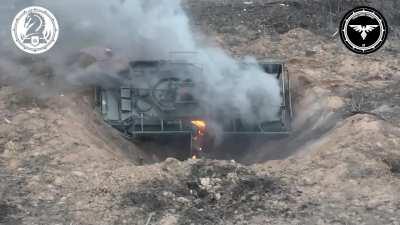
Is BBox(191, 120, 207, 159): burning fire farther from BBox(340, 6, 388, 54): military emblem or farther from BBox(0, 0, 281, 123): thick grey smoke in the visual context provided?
BBox(340, 6, 388, 54): military emblem

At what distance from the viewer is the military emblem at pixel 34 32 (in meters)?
12.5

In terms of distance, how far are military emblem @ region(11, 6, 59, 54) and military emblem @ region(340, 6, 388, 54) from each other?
6109 millimetres

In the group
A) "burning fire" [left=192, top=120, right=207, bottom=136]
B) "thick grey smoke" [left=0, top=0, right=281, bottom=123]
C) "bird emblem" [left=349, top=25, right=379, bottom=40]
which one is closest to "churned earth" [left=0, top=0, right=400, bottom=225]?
"thick grey smoke" [left=0, top=0, right=281, bottom=123]

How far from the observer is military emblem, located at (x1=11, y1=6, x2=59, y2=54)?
1251cm

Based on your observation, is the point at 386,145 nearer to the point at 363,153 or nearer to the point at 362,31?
the point at 363,153

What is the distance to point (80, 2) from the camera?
13344 mm

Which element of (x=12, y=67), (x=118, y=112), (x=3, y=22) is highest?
(x=3, y=22)

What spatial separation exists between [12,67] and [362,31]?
7.01 metres

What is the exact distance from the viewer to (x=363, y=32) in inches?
520

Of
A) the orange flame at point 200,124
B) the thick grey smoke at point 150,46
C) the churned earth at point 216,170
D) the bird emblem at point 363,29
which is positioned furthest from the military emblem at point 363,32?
the orange flame at point 200,124

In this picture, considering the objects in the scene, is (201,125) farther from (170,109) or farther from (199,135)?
(170,109)

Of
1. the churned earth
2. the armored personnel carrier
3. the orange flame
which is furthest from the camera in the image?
the orange flame

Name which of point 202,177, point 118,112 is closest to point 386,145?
point 202,177

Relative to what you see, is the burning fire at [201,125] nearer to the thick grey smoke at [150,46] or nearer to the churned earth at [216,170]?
the thick grey smoke at [150,46]
